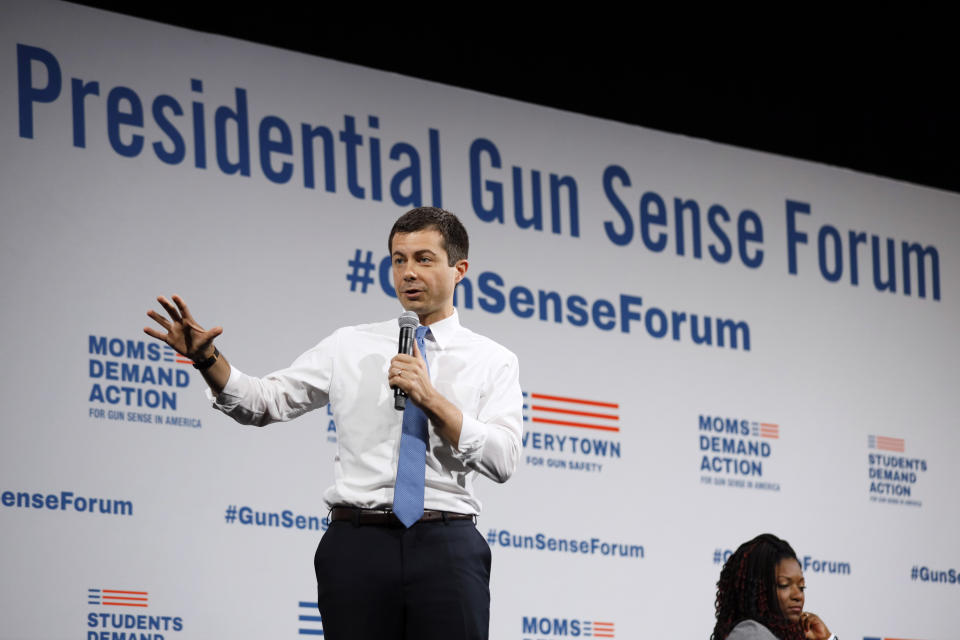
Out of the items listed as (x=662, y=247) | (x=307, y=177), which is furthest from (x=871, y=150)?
(x=307, y=177)

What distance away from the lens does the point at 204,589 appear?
3789mm

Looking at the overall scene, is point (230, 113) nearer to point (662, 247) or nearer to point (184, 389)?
point (184, 389)

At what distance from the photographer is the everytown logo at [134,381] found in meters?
3.75

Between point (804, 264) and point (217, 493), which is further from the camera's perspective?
point (804, 264)

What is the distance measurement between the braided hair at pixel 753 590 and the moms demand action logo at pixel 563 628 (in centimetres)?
83

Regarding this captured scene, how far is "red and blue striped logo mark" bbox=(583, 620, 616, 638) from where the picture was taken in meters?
4.48

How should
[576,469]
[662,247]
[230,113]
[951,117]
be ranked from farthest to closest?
[951,117], [662,247], [576,469], [230,113]

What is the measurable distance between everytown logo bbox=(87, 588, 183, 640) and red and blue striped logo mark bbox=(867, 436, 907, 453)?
3094 millimetres

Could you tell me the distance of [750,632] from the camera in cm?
346

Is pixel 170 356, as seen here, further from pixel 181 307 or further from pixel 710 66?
pixel 710 66

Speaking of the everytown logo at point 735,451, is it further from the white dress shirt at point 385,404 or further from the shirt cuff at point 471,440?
the shirt cuff at point 471,440

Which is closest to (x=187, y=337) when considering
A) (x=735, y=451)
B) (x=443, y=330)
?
(x=443, y=330)

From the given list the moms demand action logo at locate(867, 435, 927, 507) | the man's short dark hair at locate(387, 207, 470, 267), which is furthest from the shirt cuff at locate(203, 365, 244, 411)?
the moms demand action logo at locate(867, 435, 927, 507)

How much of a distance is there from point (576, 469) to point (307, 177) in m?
1.44
